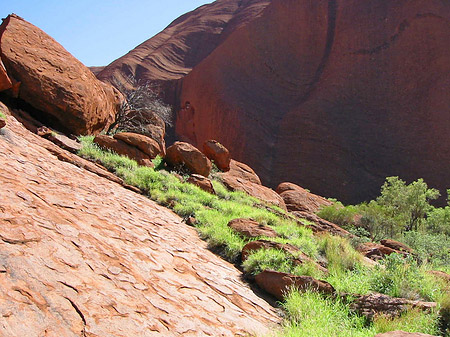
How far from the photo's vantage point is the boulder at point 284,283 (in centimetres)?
402

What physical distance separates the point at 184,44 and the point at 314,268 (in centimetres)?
4398

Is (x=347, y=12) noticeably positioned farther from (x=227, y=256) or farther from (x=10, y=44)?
(x=227, y=256)

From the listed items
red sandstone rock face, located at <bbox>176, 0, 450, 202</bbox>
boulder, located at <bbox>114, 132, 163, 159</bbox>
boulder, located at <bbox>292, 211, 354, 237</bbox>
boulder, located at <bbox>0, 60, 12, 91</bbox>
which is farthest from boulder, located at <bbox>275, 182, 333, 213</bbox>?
boulder, located at <bbox>0, 60, 12, 91</bbox>

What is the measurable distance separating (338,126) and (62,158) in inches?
919

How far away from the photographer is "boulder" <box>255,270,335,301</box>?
4020mm

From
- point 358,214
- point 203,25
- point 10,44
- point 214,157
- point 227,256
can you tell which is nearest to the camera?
point 227,256

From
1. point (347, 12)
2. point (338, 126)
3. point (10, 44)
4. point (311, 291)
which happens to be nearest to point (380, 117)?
point (338, 126)

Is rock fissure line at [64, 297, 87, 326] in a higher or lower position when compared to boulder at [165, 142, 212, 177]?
lower

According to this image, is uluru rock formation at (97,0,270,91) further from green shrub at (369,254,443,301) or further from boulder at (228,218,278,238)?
green shrub at (369,254,443,301)

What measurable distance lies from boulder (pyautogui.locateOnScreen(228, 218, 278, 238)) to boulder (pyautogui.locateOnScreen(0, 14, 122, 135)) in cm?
589

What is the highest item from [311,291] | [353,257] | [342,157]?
[342,157]

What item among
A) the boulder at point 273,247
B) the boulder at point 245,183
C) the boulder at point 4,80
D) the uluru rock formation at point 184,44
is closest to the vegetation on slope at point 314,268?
the boulder at point 273,247

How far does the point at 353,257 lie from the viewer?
5.43 meters

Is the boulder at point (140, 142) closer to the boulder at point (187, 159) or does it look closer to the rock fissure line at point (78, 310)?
the boulder at point (187, 159)
